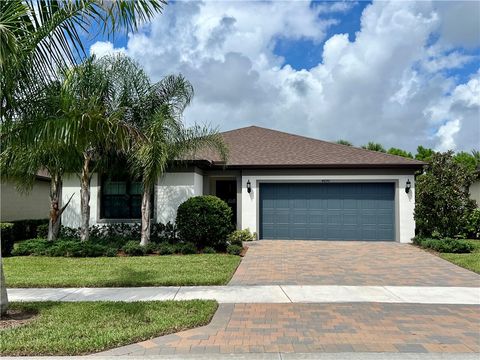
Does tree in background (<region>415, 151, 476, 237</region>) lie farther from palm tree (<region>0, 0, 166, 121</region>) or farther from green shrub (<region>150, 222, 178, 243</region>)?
palm tree (<region>0, 0, 166, 121</region>)

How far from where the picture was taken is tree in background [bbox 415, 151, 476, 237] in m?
15.0

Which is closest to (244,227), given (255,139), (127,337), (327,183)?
(327,183)

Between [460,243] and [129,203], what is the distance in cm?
1221

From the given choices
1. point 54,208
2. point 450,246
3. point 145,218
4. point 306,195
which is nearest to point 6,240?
point 54,208

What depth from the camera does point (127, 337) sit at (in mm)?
5367

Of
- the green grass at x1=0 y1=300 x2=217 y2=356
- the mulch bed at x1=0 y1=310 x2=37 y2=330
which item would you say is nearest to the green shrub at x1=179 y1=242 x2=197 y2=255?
the green grass at x1=0 y1=300 x2=217 y2=356

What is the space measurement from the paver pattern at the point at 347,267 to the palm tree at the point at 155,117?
4.01 metres

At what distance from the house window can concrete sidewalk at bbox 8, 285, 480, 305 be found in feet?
26.8

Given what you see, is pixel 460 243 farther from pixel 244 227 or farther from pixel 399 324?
pixel 399 324

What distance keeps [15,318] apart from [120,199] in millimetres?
10528

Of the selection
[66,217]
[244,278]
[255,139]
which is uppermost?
[255,139]

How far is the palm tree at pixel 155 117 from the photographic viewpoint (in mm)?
12719

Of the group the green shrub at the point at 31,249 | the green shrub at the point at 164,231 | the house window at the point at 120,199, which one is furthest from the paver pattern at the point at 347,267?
the green shrub at the point at 31,249

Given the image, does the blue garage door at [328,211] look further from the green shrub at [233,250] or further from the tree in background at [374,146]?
the tree in background at [374,146]
